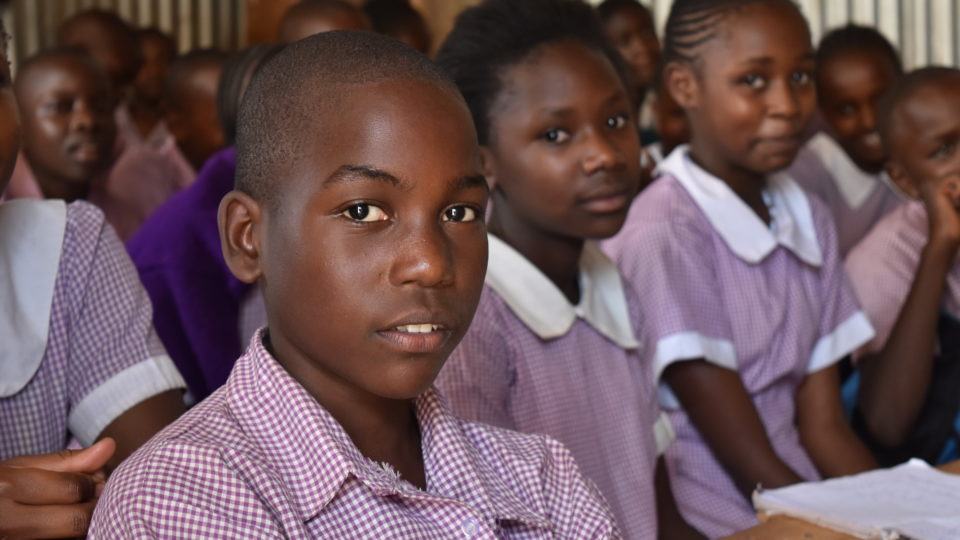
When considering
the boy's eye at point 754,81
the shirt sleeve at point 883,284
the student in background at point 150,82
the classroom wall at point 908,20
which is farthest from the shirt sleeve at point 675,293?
the classroom wall at point 908,20

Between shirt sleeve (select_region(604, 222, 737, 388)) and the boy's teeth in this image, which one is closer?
the boy's teeth

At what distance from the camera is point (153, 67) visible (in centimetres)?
515

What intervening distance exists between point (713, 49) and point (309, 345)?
4.77 feet

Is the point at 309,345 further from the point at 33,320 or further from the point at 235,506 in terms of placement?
the point at 33,320

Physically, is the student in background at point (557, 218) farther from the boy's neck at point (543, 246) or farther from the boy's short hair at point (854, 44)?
the boy's short hair at point (854, 44)

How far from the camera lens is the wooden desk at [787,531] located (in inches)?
55.0

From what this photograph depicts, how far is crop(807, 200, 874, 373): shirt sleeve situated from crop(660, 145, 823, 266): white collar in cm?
3

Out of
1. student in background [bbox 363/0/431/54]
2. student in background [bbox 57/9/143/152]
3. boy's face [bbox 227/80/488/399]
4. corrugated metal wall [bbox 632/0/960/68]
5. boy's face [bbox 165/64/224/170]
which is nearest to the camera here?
boy's face [bbox 227/80/488/399]

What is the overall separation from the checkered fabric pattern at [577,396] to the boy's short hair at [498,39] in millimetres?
305

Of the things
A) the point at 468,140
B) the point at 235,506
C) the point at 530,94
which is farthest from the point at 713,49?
the point at 235,506

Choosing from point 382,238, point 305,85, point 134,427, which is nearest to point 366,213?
point 382,238

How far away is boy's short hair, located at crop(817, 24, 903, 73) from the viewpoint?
11.0 ft

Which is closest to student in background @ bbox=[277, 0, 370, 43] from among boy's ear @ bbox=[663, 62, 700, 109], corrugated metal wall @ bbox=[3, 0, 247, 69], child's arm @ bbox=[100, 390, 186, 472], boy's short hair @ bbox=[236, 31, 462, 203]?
boy's ear @ bbox=[663, 62, 700, 109]

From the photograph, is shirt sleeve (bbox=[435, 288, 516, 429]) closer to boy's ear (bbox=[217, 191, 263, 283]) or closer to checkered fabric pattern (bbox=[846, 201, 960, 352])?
boy's ear (bbox=[217, 191, 263, 283])
